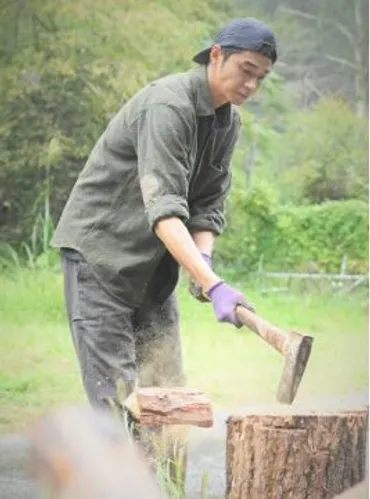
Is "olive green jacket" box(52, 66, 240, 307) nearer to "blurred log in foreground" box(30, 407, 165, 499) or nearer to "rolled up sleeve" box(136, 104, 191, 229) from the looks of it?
"rolled up sleeve" box(136, 104, 191, 229)

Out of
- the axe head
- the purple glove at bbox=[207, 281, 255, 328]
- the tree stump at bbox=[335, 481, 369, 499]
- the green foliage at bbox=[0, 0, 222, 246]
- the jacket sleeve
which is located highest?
the green foliage at bbox=[0, 0, 222, 246]

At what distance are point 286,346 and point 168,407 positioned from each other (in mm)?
245

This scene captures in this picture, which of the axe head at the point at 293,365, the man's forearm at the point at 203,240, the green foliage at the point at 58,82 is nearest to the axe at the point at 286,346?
the axe head at the point at 293,365

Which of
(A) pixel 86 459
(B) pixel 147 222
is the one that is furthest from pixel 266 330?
(A) pixel 86 459

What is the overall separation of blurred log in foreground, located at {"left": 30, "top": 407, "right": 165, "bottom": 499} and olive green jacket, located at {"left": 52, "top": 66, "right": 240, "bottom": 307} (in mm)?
242

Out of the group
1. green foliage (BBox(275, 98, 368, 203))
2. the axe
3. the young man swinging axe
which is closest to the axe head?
the axe

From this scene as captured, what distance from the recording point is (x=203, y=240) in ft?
9.21

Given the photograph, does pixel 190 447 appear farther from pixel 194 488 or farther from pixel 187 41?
pixel 187 41

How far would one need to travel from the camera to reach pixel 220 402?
2.86 m

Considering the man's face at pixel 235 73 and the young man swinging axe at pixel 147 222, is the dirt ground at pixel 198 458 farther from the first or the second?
the man's face at pixel 235 73

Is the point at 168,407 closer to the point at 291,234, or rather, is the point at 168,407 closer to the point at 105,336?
the point at 105,336

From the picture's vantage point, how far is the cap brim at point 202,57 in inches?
108

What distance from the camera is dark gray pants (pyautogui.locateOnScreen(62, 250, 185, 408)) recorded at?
2.76 meters

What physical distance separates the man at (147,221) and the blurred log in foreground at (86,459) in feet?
0.23
